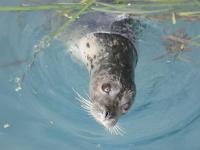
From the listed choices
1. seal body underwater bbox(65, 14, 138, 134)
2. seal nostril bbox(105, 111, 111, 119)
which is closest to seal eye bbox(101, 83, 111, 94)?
seal body underwater bbox(65, 14, 138, 134)

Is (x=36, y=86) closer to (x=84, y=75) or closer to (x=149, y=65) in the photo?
(x=84, y=75)

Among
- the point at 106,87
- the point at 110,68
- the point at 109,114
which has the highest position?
the point at 110,68

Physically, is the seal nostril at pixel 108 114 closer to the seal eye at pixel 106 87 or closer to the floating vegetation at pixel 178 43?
the seal eye at pixel 106 87

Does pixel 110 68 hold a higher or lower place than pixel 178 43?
lower

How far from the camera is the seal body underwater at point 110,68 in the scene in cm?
263

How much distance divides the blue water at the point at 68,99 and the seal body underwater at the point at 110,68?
573 mm

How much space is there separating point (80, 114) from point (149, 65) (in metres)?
0.62

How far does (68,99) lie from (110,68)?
3.75 ft

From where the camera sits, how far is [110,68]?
275 centimetres

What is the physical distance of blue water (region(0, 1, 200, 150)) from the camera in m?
3.76

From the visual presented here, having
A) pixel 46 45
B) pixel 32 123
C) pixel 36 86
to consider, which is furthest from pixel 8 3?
pixel 32 123

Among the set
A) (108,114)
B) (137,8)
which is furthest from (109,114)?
(137,8)

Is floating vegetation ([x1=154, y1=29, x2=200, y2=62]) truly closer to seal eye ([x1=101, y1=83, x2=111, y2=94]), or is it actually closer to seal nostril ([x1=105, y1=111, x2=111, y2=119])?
seal eye ([x1=101, y1=83, x2=111, y2=94])

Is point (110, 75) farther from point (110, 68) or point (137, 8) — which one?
point (137, 8)
